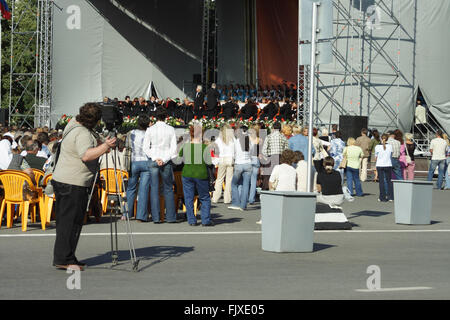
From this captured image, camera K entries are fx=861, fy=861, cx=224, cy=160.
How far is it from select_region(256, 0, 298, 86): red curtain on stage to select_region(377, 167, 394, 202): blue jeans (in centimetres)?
2195

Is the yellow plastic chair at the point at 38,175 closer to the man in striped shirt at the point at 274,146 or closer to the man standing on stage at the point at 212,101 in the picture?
the man in striped shirt at the point at 274,146

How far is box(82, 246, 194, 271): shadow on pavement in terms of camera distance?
1022cm

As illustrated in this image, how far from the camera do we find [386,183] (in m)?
22.0

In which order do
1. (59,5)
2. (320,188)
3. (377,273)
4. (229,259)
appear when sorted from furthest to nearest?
(59,5)
(320,188)
(229,259)
(377,273)

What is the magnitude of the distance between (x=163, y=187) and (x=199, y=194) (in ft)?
2.39

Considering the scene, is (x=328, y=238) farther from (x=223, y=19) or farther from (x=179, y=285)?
(x=223, y=19)

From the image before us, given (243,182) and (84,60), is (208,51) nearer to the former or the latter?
(84,60)

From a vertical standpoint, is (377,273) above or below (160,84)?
below

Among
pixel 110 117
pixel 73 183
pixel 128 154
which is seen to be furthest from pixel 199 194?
pixel 73 183

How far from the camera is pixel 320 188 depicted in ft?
48.6
